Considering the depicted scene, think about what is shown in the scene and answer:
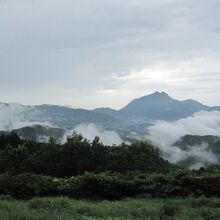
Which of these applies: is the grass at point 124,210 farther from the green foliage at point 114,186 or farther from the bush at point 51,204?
the green foliage at point 114,186

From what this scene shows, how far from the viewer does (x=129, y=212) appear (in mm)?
11727

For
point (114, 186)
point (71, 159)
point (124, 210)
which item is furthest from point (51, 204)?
point (71, 159)

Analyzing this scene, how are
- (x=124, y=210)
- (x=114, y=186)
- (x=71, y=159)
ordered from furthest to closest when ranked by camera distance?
(x=71, y=159) → (x=114, y=186) → (x=124, y=210)

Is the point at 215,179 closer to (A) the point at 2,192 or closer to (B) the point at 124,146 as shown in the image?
(A) the point at 2,192

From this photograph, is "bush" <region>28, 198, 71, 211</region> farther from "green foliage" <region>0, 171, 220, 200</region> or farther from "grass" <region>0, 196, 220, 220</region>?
"green foliage" <region>0, 171, 220, 200</region>

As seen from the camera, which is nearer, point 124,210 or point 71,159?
point 124,210

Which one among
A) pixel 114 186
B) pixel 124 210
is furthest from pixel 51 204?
pixel 114 186

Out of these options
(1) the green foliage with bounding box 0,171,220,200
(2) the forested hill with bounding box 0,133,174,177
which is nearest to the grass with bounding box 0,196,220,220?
(1) the green foliage with bounding box 0,171,220,200

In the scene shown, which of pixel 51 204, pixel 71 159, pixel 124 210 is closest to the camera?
pixel 124 210

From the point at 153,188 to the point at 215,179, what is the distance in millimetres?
2221

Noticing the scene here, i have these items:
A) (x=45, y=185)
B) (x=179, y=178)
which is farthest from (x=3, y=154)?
(x=179, y=178)

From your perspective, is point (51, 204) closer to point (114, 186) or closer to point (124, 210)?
point (124, 210)

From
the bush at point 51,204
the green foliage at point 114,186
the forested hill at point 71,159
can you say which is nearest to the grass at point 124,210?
the bush at point 51,204

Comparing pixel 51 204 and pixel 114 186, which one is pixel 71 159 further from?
pixel 51 204
